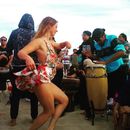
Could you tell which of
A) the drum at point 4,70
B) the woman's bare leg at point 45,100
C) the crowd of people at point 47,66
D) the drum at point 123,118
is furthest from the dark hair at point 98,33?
the drum at point 4,70

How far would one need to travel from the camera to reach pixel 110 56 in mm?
6941

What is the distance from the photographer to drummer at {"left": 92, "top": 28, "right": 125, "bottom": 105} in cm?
672

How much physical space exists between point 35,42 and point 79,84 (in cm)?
308

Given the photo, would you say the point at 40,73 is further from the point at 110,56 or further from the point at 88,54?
the point at 88,54

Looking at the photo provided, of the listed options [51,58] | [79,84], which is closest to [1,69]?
[79,84]

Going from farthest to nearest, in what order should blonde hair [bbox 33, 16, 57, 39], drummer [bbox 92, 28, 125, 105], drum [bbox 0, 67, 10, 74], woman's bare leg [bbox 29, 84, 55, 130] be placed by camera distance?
1. drum [bbox 0, 67, 10, 74]
2. drummer [bbox 92, 28, 125, 105]
3. blonde hair [bbox 33, 16, 57, 39]
4. woman's bare leg [bbox 29, 84, 55, 130]

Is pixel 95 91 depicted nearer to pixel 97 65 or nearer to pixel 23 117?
pixel 97 65

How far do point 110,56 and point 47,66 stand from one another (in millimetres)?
2233

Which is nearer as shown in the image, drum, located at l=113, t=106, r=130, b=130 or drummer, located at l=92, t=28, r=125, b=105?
drum, located at l=113, t=106, r=130, b=130

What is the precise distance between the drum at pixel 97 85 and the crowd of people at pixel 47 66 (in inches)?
9.5

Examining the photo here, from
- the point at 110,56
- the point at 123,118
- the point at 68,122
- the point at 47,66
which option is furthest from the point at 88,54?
the point at 47,66

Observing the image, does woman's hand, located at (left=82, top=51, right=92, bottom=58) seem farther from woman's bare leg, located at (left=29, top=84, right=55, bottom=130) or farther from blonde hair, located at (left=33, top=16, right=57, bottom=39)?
woman's bare leg, located at (left=29, top=84, right=55, bottom=130)

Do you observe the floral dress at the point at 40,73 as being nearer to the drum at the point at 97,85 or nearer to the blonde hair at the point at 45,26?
the blonde hair at the point at 45,26

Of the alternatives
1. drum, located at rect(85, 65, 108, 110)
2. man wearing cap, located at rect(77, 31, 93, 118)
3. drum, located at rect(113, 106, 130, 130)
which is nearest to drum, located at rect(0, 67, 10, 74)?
man wearing cap, located at rect(77, 31, 93, 118)
